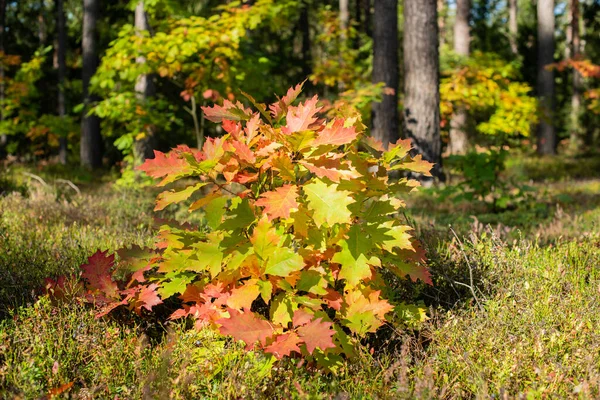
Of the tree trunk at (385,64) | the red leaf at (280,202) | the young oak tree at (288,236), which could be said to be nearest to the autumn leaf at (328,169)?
the young oak tree at (288,236)

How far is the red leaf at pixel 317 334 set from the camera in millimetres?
2105

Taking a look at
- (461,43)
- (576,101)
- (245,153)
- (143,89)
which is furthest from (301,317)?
(576,101)

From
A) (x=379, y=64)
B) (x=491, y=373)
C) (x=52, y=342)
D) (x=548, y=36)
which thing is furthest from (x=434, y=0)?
(x=548, y=36)

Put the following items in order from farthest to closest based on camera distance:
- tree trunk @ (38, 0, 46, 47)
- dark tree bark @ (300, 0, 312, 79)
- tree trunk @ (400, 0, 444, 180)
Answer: tree trunk @ (38, 0, 46, 47) → dark tree bark @ (300, 0, 312, 79) → tree trunk @ (400, 0, 444, 180)

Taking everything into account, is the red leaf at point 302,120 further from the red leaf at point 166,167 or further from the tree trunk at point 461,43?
the tree trunk at point 461,43

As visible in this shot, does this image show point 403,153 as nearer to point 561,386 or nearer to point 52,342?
point 561,386

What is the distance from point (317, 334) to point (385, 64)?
806cm

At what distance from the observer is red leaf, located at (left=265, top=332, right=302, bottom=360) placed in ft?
6.95

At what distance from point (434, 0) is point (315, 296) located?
23.3ft

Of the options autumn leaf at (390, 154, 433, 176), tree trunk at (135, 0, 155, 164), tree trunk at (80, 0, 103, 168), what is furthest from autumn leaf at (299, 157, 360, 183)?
tree trunk at (80, 0, 103, 168)

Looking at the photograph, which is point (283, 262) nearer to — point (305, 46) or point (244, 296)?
point (244, 296)

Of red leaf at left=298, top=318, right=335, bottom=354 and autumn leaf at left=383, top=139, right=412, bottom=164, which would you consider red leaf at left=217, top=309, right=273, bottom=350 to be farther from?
autumn leaf at left=383, top=139, right=412, bottom=164

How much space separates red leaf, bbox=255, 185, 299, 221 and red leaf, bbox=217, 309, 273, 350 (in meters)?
0.46

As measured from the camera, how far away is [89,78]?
1466cm
